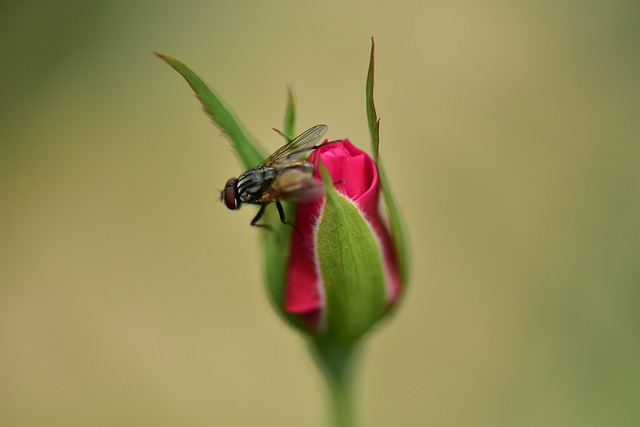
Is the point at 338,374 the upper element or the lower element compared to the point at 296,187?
lower

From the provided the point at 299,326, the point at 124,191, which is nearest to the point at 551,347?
the point at 299,326

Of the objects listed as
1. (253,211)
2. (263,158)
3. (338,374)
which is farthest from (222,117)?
(253,211)

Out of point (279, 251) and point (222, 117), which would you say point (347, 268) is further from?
point (222, 117)

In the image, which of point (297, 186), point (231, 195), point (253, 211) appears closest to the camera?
point (297, 186)

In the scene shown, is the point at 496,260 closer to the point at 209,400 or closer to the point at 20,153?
the point at 209,400

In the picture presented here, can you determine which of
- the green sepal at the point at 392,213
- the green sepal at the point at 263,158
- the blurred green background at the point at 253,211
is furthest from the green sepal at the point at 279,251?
the blurred green background at the point at 253,211

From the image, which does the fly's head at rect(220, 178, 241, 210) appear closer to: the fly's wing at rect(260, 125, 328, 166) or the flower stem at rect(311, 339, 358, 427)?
the fly's wing at rect(260, 125, 328, 166)

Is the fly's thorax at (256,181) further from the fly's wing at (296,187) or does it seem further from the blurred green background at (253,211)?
the blurred green background at (253,211)
